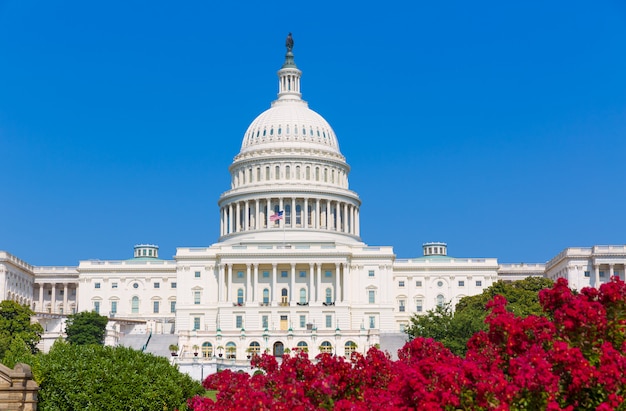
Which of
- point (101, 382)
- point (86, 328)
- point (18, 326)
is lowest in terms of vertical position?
point (101, 382)

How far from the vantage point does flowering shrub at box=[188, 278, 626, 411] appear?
2492 centimetres

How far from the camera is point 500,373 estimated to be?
→ 25891mm

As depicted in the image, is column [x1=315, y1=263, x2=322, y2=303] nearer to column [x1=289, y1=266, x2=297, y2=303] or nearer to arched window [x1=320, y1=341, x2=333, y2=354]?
column [x1=289, y1=266, x2=297, y2=303]

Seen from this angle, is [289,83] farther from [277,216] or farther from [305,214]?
[277,216]

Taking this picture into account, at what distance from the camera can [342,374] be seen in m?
30.8

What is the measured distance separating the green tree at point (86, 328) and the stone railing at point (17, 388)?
256 ft

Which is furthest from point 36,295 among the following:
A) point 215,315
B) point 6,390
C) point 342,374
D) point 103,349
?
point 342,374

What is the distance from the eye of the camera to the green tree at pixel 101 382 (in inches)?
1812

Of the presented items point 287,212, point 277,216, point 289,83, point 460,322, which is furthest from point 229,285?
point 460,322

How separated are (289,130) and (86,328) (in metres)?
50.9

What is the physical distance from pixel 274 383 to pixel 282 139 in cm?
12821

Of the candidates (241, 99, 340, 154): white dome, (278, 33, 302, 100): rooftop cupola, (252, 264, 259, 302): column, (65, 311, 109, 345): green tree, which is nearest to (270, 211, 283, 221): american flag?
(252, 264, 259, 302): column

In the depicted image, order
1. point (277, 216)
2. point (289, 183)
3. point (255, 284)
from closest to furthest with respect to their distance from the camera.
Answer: point (255, 284) < point (277, 216) < point (289, 183)

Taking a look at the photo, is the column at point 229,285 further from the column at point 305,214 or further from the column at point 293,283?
the column at point 305,214
